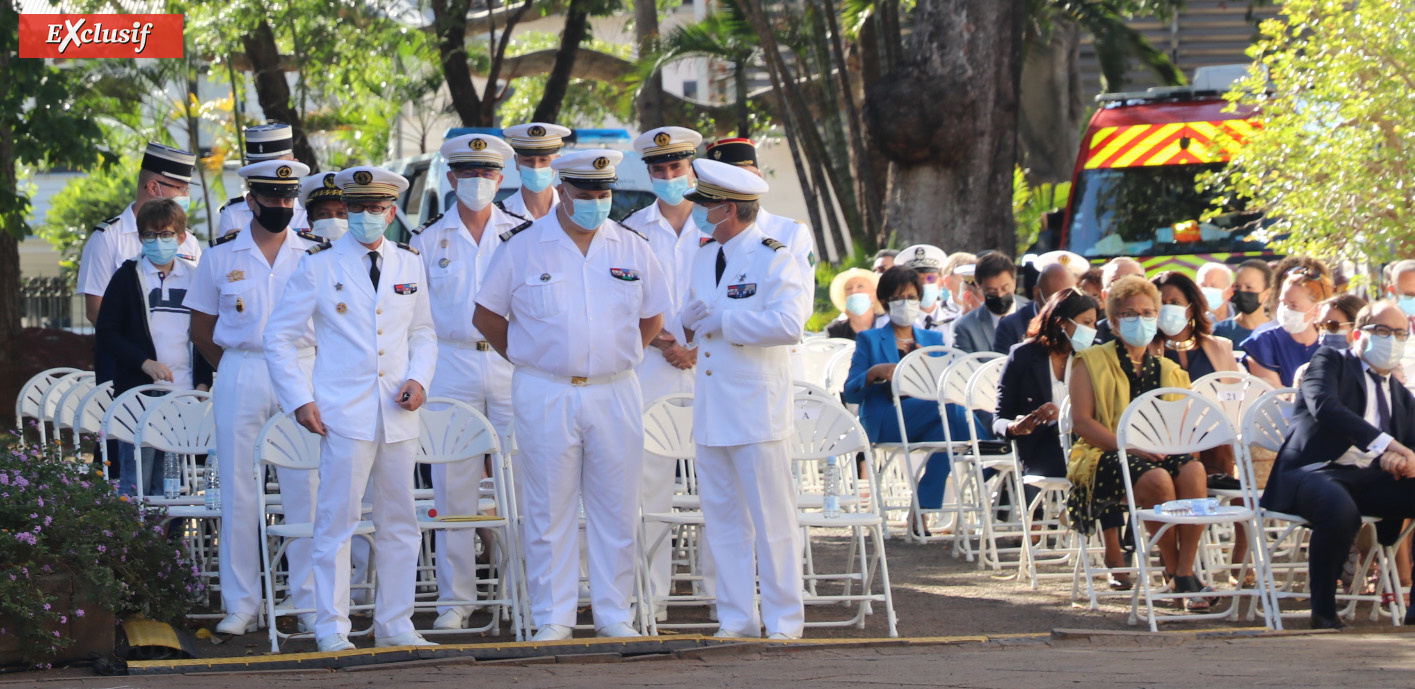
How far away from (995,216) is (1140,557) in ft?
30.7

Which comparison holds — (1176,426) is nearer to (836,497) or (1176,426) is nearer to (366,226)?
(836,497)

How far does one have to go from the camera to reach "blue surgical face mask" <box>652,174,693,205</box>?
8.92m

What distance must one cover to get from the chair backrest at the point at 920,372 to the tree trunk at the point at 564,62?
491 inches

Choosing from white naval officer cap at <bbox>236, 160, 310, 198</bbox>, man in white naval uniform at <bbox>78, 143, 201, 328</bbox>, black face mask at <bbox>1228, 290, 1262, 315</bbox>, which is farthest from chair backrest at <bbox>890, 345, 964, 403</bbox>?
man in white naval uniform at <bbox>78, 143, 201, 328</bbox>

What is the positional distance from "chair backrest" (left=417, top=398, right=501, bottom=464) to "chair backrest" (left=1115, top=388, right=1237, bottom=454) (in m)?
2.91

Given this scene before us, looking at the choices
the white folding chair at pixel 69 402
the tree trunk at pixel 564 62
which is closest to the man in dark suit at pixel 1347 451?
the white folding chair at pixel 69 402

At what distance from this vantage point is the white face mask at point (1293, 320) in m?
9.89

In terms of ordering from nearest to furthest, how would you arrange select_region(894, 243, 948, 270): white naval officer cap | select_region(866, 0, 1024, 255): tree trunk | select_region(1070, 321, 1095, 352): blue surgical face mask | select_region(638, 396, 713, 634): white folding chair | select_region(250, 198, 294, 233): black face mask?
select_region(638, 396, 713, 634): white folding chair < select_region(250, 198, 294, 233): black face mask < select_region(1070, 321, 1095, 352): blue surgical face mask < select_region(894, 243, 948, 270): white naval officer cap < select_region(866, 0, 1024, 255): tree trunk

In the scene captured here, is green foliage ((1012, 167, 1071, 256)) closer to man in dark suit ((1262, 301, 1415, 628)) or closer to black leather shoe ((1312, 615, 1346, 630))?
man in dark suit ((1262, 301, 1415, 628))

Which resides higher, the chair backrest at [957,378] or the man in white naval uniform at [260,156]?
the man in white naval uniform at [260,156]

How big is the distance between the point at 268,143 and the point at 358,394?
3002 millimetres

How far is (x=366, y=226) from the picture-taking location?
7375 mm

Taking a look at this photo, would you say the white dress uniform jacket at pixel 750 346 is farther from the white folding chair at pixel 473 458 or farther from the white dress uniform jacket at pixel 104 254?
the white dress uniform jacket at pixel 104 254

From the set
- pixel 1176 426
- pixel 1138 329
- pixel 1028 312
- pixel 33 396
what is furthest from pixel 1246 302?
pixel 33 396
